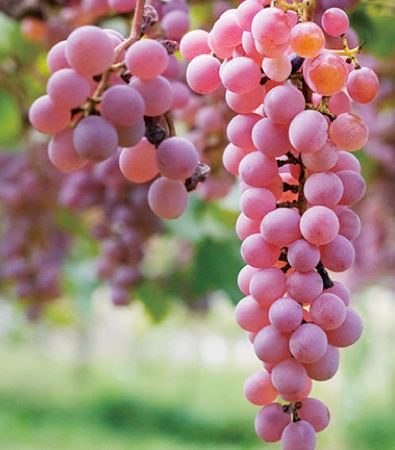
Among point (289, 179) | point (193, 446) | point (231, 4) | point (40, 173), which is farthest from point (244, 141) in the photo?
point (193, 446)

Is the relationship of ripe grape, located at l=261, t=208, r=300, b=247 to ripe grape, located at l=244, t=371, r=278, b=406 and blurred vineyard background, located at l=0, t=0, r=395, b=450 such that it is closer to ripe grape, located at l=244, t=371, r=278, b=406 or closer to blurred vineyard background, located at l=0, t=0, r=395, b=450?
ripe grape, located at l=244, t=371, r=278, b=406

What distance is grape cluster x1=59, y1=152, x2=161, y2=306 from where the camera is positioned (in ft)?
2.82

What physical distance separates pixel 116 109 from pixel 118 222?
64 cm

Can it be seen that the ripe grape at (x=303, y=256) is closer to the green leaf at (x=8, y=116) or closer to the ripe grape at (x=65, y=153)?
the ripe grape at (x=65, y=153)

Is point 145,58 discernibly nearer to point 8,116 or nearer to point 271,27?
point 271,27

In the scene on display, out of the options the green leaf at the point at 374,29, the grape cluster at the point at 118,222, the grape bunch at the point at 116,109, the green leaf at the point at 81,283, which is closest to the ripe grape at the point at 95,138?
the grape bunch at the point at 116,109

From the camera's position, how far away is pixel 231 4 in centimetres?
64

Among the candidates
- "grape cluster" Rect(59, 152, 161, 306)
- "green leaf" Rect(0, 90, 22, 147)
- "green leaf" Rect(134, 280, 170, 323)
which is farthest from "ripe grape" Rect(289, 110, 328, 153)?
"green leaf" Rect(134, 280, 170, 323)

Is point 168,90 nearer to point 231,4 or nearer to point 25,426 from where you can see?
point 231,4

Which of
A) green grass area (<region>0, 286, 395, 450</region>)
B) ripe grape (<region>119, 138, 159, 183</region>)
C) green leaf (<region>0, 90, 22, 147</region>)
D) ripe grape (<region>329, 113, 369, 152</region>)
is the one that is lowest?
ripe grape (<region>119, 138, 159, 183</region>)

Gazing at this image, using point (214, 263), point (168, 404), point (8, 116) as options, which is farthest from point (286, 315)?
point (168, 404)

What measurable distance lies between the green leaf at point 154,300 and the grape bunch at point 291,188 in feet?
2.54

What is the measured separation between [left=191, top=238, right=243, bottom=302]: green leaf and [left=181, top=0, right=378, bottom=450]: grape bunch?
524 mm

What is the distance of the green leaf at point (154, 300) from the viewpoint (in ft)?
3.56
